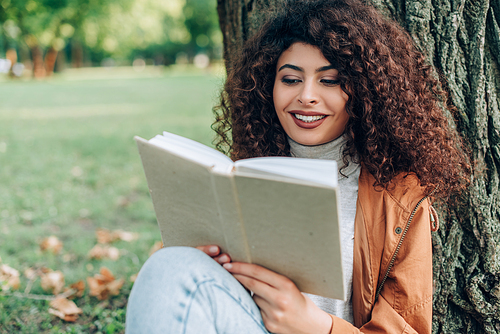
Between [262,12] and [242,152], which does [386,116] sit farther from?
[262,12]

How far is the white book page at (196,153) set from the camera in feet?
3.41

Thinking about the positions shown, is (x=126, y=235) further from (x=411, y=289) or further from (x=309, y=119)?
(x=411, y=289)

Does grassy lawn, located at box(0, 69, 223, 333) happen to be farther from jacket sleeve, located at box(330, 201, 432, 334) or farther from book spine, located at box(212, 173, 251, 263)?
jacket sleeve, located at box(330, 201, 432, 334)

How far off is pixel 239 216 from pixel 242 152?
79 cm

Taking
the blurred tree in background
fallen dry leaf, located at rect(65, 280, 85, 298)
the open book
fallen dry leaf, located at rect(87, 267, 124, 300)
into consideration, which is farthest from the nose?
the blurred tree in background

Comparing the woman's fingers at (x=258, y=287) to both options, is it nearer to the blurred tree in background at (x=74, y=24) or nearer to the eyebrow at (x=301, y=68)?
the eyebrow at (x=301, y=68)

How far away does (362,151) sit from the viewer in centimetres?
155

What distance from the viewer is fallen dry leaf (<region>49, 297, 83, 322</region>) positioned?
7.06 feet

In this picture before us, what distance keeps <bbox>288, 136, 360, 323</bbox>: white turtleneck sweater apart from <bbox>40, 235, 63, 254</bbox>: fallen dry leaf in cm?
212

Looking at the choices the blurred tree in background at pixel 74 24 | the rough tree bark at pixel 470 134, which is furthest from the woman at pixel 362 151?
the blurred tree in background at pixel 74 24

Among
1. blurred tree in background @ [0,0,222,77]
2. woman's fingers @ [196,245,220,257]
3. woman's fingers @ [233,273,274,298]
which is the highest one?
blurred tree in background @ [0,0,222,77]

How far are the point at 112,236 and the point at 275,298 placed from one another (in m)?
2.25

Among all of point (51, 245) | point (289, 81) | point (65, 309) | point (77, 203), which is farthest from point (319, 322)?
point (77, 203)

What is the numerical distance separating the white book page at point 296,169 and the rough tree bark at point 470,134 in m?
1.04
